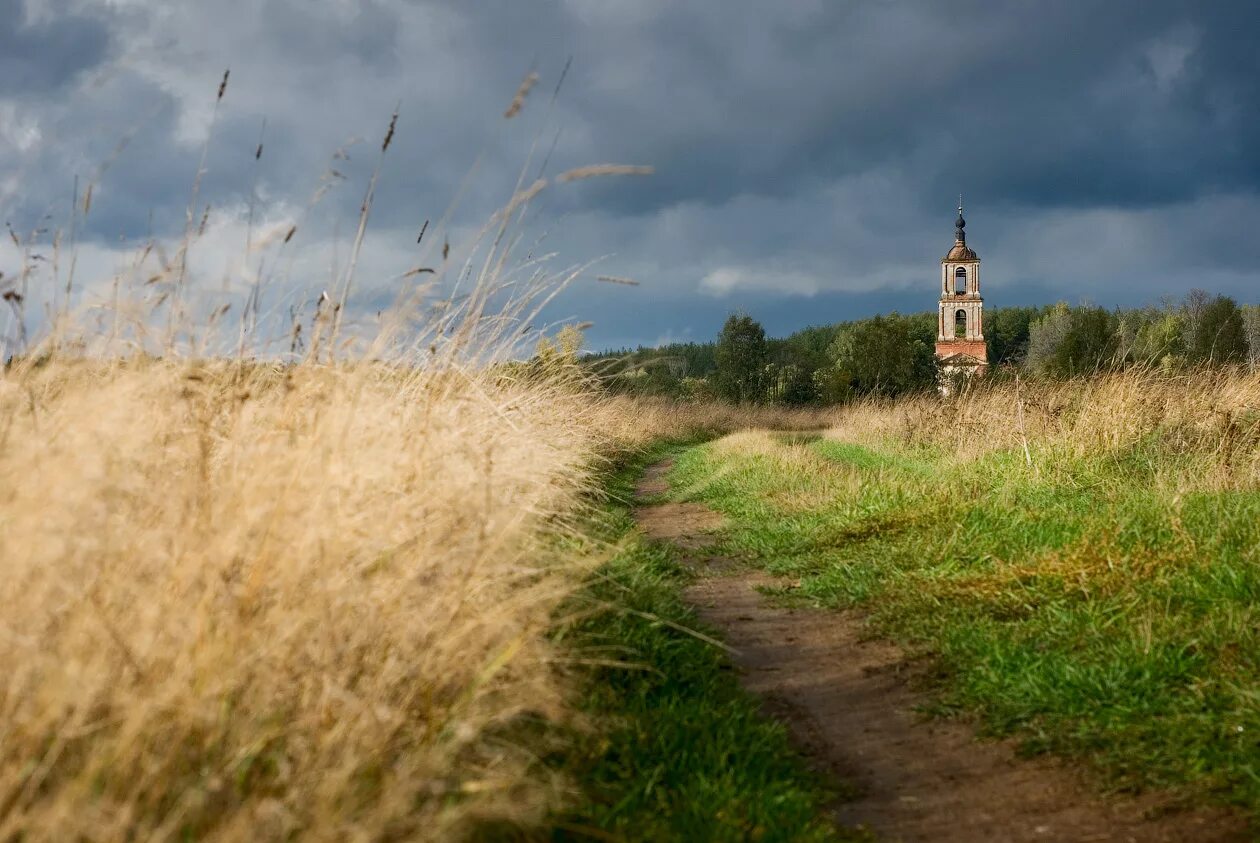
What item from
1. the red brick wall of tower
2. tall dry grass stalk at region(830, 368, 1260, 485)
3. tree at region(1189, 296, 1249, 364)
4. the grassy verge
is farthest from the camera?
the red brick wall of tower

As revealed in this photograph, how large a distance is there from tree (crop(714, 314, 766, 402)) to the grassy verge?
40.0 m

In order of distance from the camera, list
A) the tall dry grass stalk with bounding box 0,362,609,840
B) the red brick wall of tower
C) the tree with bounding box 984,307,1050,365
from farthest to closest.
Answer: the tree with bounding box 984,307,1050,365 < the red brick wall of tower < the tall dry grass stalk with bounding box 0,362,609,840

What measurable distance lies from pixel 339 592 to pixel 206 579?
40cm

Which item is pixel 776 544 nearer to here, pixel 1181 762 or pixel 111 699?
pixel 1181 762

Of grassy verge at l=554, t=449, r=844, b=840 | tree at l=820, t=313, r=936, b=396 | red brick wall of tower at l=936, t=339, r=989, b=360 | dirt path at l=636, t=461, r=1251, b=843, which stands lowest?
dirt path at l=636, t=461, r=1251, b=843

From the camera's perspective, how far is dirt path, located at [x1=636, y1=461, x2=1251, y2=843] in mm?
3148

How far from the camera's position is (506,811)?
8.18 feet

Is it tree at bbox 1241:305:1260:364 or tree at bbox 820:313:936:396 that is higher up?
tree at bbox 1241:305:1260:364

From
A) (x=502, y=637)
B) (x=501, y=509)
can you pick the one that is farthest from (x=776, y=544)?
(x=502, y=637)

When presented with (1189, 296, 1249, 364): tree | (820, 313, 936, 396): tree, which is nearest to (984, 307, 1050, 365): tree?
(1189, 296, 1249, 364): tree

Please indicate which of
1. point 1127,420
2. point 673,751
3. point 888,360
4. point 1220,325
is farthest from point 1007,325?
point 673,751

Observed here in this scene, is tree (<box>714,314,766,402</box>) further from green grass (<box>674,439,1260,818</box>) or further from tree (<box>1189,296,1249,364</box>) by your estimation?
green grass (<box>674,439,1260,818</box>)

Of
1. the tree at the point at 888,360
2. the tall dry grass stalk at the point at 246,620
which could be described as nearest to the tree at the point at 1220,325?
the tree at the point at 888,360

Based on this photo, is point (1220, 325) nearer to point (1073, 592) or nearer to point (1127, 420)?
point (1127, 420)
